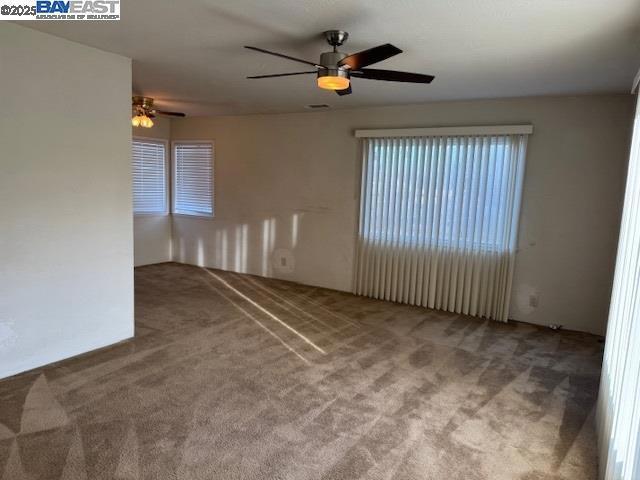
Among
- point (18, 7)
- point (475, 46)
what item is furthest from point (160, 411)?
point (475, 46)

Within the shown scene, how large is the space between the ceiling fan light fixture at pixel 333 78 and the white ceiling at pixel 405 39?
290 mm

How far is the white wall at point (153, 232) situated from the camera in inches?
264

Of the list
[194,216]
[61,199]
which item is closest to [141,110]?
[61,199]

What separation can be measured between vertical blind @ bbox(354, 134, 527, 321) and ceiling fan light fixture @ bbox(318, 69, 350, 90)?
2483 mm

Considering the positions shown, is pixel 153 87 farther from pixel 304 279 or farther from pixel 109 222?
pixel 304 279

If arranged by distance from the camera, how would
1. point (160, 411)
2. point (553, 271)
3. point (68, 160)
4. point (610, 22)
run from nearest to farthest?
point (610, 22) < point (160, 411) < point (68, 160) < point (553, 271)

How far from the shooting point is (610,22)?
2316mm

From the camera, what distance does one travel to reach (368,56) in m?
2.39

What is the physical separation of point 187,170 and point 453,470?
6.22 meters

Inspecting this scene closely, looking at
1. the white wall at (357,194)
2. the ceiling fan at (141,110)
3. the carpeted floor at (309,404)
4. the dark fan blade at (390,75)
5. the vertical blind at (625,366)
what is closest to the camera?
the vertical blind at (625,366)

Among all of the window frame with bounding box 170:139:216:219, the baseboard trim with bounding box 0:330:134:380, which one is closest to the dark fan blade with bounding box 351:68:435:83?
the baseboard trim with bounding box 0:330:134:380

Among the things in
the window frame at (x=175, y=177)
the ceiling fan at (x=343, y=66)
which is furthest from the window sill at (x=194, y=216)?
the ceiling fan at (x=343, y=66)

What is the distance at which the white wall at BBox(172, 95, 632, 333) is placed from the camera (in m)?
4.18

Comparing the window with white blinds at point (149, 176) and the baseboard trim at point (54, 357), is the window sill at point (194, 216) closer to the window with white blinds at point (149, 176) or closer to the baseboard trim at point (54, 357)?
the window with white blinds at point (149, 176)
